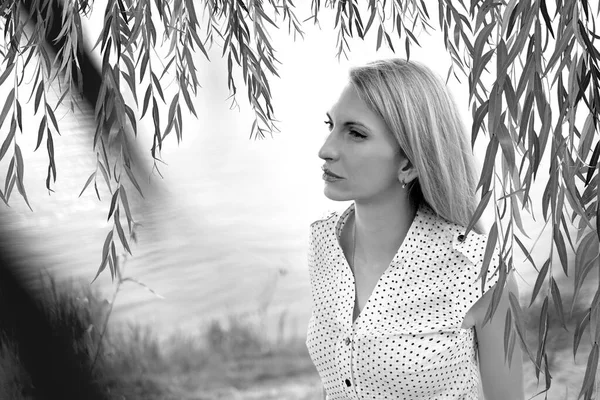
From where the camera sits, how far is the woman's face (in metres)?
1.24

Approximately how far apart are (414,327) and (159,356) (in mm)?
1589

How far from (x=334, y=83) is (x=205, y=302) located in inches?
33.3

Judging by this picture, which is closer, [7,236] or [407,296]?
[407,296]

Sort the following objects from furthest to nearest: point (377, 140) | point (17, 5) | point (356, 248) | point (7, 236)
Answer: point (7, 236)
point (356, 248)
point (377, 140)
point (17, 5)

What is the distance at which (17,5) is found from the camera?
1012mm

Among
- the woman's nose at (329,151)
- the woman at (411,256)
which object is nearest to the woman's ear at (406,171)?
the woman at (411,256)

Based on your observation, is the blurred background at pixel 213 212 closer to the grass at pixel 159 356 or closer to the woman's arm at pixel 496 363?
the grass at pixel 159 356

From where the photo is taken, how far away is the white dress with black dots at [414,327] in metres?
1.22

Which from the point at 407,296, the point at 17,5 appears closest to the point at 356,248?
the point at 407,296

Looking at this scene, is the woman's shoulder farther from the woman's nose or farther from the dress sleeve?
the woman's nose

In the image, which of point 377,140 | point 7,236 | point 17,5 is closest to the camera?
point 17,5

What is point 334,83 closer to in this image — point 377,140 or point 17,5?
point 377,140

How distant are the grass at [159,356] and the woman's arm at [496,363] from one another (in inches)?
56.8

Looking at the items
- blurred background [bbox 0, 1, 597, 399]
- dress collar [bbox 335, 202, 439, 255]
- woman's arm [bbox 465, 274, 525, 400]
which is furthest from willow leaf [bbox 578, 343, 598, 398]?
blurred background [bbox 0, 1, 597, 399]
